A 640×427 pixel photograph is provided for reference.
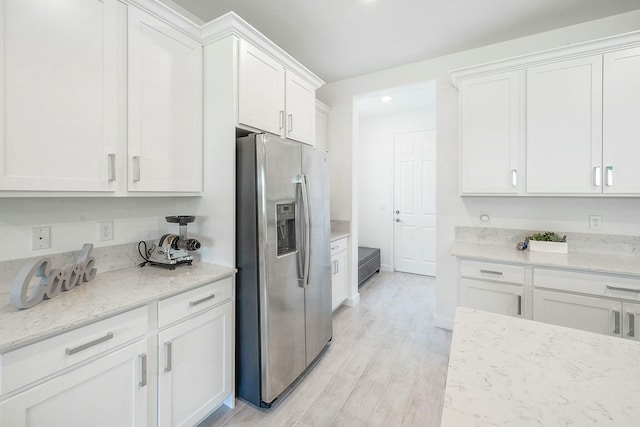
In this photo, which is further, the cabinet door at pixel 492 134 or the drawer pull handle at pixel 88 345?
the cabinet door at pixel 492 134

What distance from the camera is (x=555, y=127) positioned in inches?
87.1

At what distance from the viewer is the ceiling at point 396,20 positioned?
84.0 inches

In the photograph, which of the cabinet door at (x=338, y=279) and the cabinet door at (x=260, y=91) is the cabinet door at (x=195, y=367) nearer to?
the cabinet door at (x=260, y=91)

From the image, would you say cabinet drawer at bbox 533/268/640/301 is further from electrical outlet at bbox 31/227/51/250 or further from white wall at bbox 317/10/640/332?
electrical outlet at bbox 31/227/51/250

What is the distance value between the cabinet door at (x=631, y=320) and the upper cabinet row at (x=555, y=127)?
0.79 meters

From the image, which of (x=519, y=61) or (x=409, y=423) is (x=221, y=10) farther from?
(x=409, y=423)

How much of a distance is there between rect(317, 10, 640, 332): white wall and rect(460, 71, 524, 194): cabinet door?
0.30 m

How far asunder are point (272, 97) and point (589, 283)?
253 cm

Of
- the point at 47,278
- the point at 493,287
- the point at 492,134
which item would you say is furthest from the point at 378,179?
the point at 47,278

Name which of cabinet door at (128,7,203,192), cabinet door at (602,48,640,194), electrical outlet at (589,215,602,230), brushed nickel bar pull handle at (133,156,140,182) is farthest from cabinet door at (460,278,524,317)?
brushed nickel bar pull handle at (133,156,140,182)

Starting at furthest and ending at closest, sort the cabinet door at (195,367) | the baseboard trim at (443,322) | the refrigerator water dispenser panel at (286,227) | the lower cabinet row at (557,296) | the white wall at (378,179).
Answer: the white wall at (378,179) < the baseboard trim at (443,322) < the refrigerator water dispenser panel at (286,227) < the lower cabinet row at (557,296) < the cabinet door at (195,367)

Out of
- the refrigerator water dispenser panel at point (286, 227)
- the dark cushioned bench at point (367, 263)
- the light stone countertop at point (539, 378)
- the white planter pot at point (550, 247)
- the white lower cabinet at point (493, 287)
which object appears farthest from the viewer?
the dark cushioned bench at point (367, 263)

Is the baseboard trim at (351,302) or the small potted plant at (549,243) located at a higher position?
the small potted plant at (549,243)

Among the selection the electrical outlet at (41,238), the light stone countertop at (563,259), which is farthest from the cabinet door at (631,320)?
the electrical outlet at (41,238)
